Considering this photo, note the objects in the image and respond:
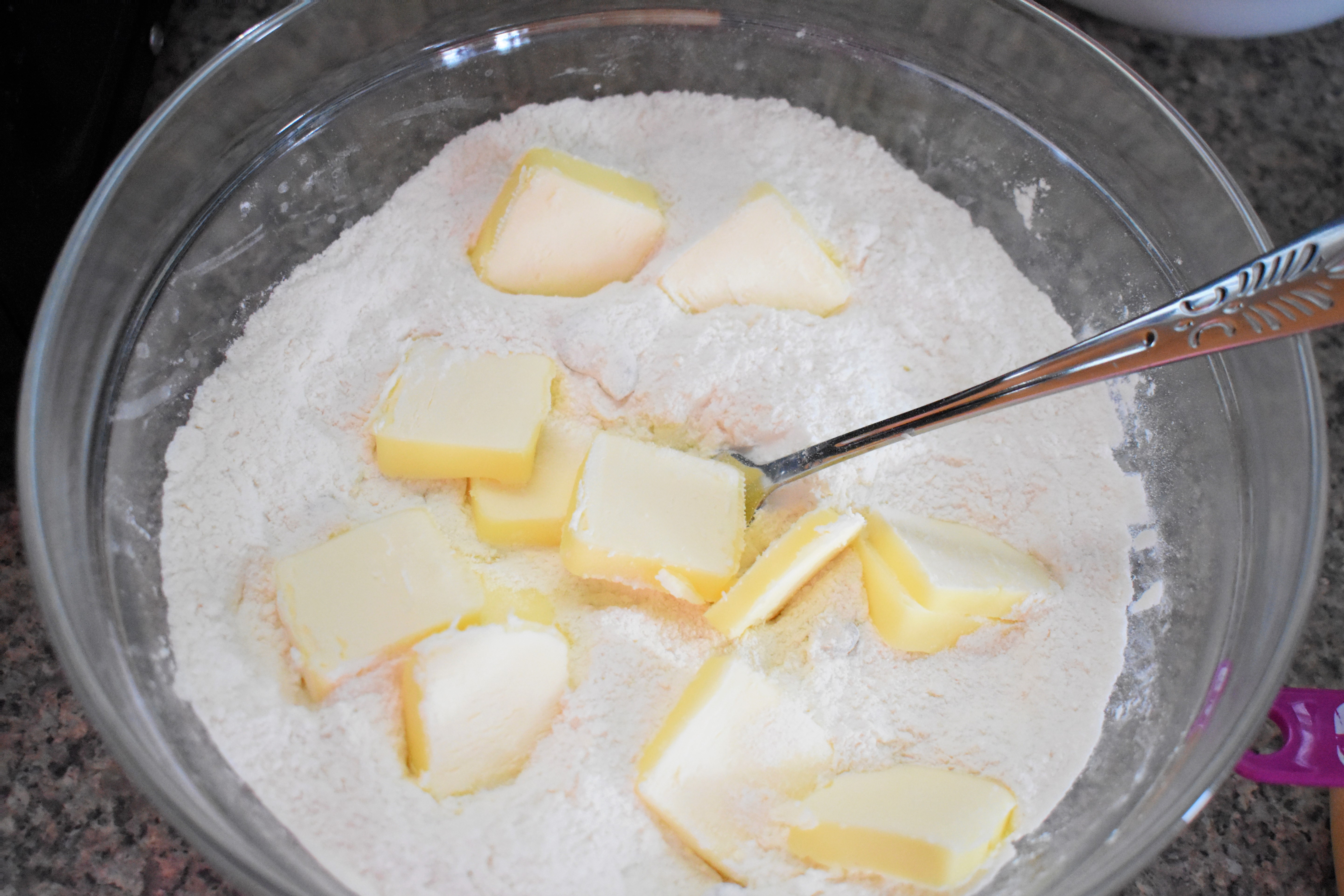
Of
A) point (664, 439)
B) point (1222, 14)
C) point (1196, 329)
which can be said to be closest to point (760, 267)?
point (664, 439)

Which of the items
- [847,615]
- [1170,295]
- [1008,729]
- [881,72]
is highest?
[881,72]

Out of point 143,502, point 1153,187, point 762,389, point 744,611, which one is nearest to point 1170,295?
point 1153,187

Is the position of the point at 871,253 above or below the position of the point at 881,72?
below

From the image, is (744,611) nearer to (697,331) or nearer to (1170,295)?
(697,331)

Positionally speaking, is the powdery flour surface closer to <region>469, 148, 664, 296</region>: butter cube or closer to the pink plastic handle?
<region>469, 148, 664, 296</region>: butter cube

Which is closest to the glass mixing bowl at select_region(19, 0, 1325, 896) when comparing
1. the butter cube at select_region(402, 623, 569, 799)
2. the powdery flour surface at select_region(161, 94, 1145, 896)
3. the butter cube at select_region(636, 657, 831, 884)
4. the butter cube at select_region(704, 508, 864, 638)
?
the powdery flour surface at select_region(161, 94, 1145, 896)

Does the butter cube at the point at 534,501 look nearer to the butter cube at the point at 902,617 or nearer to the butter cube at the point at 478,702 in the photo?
the butter cube at the point at 478,702

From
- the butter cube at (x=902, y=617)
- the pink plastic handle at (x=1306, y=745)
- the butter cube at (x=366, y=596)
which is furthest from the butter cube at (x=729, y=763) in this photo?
the pink plastic handle at (x=1306, y=745)
